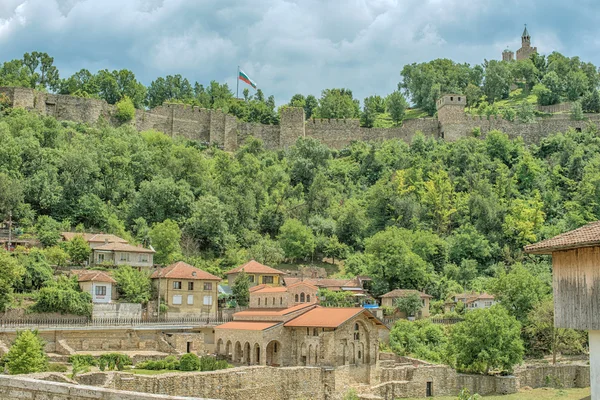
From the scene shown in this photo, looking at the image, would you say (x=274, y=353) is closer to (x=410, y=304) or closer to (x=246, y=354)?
(x=246, y=354)

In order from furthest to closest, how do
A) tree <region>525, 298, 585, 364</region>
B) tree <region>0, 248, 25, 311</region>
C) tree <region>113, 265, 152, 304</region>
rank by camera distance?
tree <region>113, 265, 152, 304</region>, tree <region>525, 298, 585, 364</region>, tree <region>0, 248, 25, 311</region>

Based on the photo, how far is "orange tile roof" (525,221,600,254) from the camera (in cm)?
1656

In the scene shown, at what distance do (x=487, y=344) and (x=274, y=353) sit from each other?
11.7 meters

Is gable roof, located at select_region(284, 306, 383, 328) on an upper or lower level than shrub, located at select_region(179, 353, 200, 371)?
upper

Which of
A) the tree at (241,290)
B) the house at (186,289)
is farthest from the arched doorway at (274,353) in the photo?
the tree at (241,290)

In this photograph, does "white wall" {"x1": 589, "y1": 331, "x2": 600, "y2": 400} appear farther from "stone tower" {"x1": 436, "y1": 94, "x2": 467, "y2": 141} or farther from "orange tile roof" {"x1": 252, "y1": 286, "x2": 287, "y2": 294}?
"stone tower" {"x1": 436, "y1": 94, "x2": 467, "y2": 141}

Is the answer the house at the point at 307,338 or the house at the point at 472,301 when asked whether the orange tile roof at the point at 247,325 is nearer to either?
the house at the point at 307,338

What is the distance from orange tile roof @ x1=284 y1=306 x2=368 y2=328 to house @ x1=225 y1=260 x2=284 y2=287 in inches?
534

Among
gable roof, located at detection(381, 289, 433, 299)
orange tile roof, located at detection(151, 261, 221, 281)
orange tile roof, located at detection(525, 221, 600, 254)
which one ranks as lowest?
gable roof, located at detection(381, 289, 433, 299)

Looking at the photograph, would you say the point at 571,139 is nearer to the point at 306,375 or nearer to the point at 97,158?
the point at 97,158

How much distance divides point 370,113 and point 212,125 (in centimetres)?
2598

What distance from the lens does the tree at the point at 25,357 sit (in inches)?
1187

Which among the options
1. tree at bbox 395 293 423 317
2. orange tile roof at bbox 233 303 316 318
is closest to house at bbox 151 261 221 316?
orange tile roof at bbox 233 303 316 318

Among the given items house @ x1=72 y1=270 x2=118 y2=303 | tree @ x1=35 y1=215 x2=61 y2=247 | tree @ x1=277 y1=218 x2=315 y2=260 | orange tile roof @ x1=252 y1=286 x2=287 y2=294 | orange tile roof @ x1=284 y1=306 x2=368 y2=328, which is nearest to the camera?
orange tile roof @ x1=284 y1=306 x2=368 y2=328
